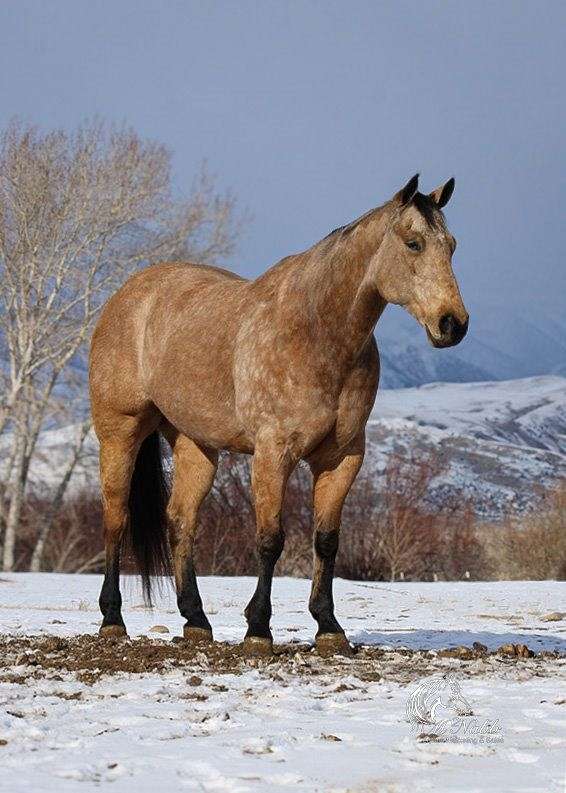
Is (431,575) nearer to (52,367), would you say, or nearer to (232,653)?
(52,367)

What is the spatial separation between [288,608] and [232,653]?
5249 millimetres

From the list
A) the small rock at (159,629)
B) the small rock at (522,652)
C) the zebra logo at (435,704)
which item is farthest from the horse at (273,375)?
the zebra logo at (435,704)

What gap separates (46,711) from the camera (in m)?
4.07

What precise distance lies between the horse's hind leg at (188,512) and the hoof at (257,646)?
3.70 feet

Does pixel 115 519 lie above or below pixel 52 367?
below

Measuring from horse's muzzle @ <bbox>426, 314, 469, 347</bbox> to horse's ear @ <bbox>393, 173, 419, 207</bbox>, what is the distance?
676 mm

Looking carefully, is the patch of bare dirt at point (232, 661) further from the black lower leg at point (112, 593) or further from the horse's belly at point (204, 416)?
the horse's belly at point (204, 416)

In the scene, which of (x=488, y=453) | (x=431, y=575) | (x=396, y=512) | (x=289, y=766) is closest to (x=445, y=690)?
(x=289, y=766)

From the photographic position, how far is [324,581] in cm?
592

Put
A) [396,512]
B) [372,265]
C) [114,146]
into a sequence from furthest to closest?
[396,512] → [114,146] → [372,265]

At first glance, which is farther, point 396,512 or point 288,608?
point 396,512

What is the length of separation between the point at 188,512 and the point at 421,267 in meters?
2.57

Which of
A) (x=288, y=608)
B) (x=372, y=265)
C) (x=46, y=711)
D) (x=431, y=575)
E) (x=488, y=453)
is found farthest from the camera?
(x=488, y=453)

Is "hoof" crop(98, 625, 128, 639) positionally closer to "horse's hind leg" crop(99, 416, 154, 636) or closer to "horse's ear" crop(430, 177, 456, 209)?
"horse's hind leg" crop(99, 416, 154, 636)
